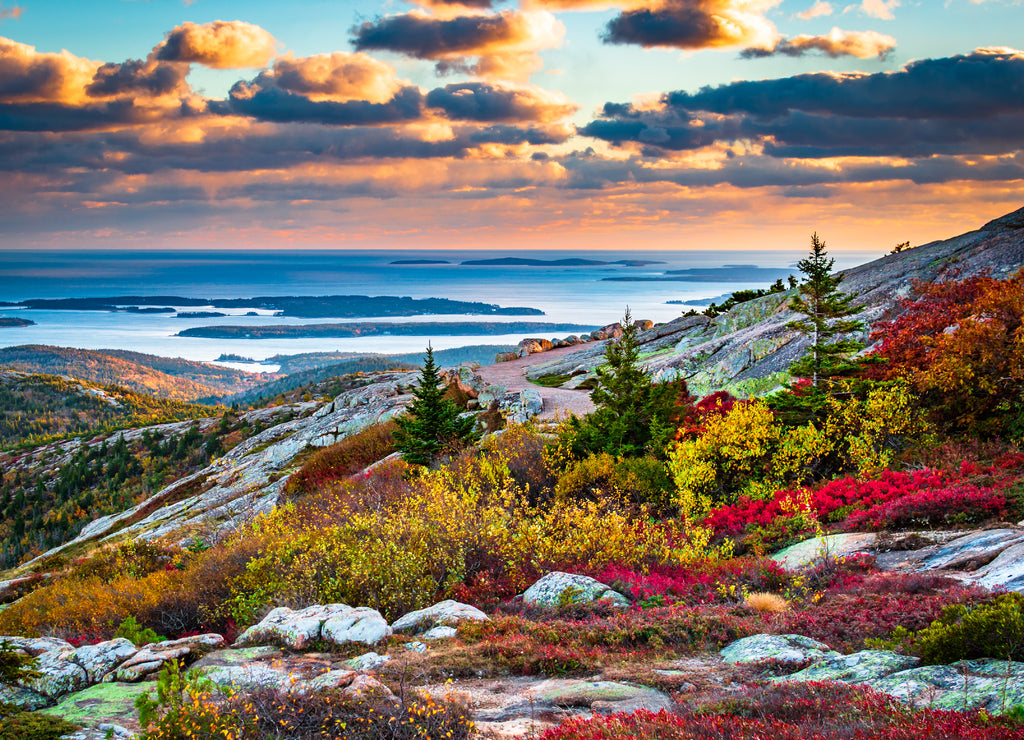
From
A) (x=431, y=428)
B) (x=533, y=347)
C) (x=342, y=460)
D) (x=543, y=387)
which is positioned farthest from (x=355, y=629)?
(x=533, y=347)

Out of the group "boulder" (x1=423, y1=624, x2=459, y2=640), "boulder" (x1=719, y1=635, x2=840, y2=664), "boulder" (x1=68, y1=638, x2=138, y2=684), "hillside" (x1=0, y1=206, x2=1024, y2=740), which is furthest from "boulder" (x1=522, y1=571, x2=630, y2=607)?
"boulder" (x1=68, y1=638, x2=138, y2=684)

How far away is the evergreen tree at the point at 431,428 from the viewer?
26438mm

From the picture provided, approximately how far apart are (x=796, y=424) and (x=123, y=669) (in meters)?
19.9

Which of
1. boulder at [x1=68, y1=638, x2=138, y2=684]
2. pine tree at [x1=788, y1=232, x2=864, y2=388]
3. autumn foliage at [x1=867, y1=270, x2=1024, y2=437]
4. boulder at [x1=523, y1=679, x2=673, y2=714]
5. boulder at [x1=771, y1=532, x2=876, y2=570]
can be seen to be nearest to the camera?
boulder at [x1=523, y1=679, x2=673, y2=714]

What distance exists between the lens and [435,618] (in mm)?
11312

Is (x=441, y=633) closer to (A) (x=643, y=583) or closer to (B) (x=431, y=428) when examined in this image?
(A) (x=643, y=583)

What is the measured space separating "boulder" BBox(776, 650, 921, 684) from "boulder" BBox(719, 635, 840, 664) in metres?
0.26

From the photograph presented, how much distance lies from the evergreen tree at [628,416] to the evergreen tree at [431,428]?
592 centimetres

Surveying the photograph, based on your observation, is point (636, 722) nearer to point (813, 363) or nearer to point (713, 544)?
point (713, 544)

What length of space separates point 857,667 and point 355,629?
311 inches

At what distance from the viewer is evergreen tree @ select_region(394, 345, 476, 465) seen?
26438 millimetres

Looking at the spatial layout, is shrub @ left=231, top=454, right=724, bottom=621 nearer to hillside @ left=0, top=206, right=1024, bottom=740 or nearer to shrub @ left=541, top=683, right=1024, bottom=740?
hillside @ left=0, top=206, right=1024, bottom=740

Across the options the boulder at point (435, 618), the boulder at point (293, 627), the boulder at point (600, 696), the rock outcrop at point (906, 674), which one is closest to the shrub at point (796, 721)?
the rock outcrop at point (906, 674)

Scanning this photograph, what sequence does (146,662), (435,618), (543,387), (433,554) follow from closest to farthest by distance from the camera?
(146,662), (435,618), (433,554), (543,387)
